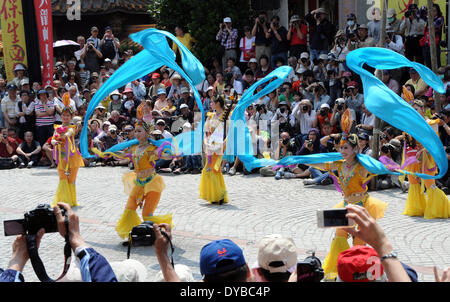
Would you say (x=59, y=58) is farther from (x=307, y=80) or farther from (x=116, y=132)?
(x=307, y=80)

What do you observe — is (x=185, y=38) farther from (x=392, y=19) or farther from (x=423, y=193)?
(x=423, y=193)

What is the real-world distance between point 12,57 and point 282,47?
7779 mm

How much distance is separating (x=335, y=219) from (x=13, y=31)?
15.3 meters

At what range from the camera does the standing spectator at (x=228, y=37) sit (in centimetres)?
1645

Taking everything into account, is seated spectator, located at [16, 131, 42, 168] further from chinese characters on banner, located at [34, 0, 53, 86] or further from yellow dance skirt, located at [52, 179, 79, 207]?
yellow dance skirt, located at [52, 179, 79, 207]

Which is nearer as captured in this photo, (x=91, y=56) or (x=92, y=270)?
(x=92, y=270)

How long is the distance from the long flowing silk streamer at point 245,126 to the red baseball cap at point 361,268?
183 inches

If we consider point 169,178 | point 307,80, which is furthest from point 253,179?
point 307,80

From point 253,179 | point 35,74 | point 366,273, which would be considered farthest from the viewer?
point 35,74

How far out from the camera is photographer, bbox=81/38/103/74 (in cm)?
1823

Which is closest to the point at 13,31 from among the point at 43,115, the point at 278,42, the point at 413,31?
the point at 43,115

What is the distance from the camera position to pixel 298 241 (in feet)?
25.3

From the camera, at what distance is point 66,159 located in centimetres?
1035

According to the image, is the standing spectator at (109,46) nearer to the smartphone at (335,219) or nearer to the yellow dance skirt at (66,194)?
the yellow dance skirt at (66,194)
